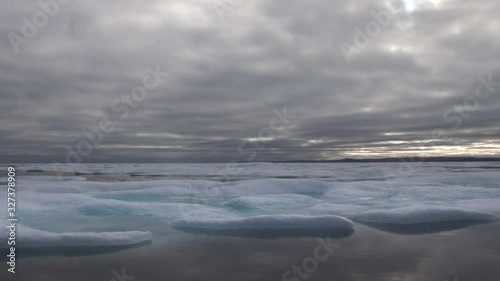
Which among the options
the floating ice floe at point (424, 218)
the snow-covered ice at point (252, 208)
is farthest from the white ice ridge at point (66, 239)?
the floating ice floe at point (424, 218)

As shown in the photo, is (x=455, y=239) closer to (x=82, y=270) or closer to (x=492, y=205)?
(x=492, y=205)

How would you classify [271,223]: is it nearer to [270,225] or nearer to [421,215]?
[270,225]

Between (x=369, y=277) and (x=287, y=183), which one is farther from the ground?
(x=287, y=183)

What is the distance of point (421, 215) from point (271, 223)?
16.6 ft

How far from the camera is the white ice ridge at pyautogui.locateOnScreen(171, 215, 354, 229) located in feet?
38.8

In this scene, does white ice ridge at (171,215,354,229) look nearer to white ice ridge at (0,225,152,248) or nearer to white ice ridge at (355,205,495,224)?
white ice ridge at (355,205,495,224)

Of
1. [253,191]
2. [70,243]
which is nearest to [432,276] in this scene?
[70,243]

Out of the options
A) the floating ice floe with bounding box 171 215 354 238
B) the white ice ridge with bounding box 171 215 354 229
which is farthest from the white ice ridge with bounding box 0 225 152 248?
the white ice ridge with bounding box 171 215 354 229

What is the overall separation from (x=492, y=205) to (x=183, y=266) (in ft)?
42.5

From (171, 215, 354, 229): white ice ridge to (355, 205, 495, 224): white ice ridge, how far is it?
1.70 m

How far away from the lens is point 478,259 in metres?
8.63

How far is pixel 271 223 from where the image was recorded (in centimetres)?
1201

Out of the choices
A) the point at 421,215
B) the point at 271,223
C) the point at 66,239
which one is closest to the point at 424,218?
the point at 421,215

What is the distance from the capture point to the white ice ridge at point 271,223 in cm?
1184
